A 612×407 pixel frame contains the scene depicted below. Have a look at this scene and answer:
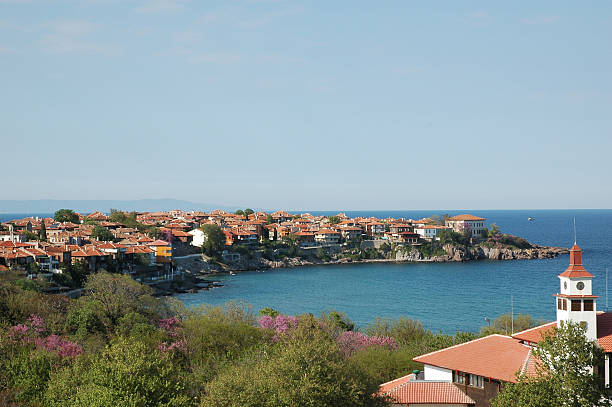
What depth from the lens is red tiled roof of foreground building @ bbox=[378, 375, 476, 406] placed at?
701 inches

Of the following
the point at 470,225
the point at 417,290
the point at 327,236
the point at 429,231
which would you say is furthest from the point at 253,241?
the point at 417,290

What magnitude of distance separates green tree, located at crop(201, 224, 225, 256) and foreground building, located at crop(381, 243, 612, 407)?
63.6m

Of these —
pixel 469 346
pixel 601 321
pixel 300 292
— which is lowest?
pixel 300 292

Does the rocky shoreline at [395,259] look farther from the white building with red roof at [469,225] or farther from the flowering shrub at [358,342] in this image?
the flowering shrub at [358,342]

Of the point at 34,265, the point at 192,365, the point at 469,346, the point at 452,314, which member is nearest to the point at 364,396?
the point at 469,346

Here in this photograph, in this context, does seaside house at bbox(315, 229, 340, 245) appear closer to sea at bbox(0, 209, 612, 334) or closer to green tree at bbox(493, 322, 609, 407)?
sea at bbox(0, 209, 612, 334)

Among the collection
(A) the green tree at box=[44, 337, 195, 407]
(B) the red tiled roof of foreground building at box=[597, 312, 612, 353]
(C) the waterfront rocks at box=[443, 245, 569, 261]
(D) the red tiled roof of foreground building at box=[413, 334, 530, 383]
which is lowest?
(C) the waterfront rocks at box=[443, 245, 569, 261]

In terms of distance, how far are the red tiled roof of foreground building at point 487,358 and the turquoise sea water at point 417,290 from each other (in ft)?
64.6

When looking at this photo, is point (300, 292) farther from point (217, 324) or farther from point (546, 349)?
point (546, 349)

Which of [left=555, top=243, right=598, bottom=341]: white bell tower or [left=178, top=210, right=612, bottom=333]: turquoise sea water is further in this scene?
[left=178, top=210, right=612, bottom=333]: turquoise sea water

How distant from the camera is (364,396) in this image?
14094 mm

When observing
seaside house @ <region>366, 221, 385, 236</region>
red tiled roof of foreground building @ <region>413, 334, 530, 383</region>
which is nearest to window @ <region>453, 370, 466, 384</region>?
red tiled roof of foreground building @ <region>413, 334, 530, 383</region>

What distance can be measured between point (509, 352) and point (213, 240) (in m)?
65.7

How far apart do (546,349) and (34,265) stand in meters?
46.2
